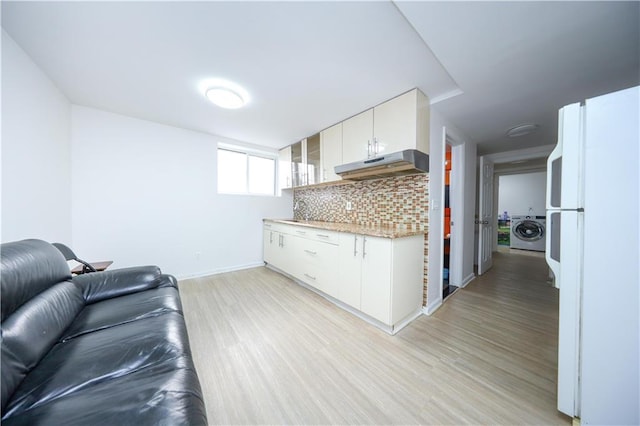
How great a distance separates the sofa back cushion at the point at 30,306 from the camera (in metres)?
0.76

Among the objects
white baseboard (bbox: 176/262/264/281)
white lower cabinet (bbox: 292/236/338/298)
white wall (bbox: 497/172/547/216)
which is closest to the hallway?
white lower cabinet (bbox: 292/236/338/298)

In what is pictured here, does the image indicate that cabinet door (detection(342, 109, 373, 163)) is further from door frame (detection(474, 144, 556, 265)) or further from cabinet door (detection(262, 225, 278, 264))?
door frame (detection(474, 144, 556, 265))

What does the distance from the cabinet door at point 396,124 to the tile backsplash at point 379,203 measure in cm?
42

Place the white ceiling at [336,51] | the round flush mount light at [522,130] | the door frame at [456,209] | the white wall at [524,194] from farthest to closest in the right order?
the white wall at [524,194] → the door frame at [456,209] → the round flush mount light at [522,130] → the white ceiling at [336,51]

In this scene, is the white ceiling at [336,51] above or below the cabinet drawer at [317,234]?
above

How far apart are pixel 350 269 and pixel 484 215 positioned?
10.1 ft

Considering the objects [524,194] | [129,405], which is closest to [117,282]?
[129,405]

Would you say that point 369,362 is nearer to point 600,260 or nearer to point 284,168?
point 600,260

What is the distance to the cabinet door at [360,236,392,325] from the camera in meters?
1.80

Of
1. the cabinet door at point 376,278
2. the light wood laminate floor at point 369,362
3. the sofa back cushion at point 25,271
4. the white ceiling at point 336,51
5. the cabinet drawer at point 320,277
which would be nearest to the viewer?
the sofa back cushion at point 25,271

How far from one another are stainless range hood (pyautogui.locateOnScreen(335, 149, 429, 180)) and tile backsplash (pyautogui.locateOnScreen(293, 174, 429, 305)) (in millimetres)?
155

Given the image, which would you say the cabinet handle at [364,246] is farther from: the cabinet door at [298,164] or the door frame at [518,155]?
the door frame at [518,155]

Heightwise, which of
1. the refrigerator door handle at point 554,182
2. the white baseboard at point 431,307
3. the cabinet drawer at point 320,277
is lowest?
the white baseboard at point 431,307

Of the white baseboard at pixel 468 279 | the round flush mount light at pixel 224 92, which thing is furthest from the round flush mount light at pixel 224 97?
the white baseboard at pixel 468 279
